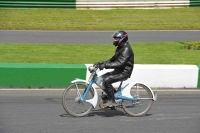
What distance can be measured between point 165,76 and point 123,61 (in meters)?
3.76

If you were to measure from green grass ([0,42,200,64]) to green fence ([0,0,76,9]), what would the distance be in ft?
41.4

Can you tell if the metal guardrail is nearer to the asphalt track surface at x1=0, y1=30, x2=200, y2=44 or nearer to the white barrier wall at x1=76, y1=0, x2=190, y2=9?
the white barrier wall at x1=76, y1=0, x2=190, y2=9

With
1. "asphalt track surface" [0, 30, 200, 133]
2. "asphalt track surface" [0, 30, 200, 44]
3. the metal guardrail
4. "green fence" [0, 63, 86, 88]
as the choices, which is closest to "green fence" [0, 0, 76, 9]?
the metal guardrail

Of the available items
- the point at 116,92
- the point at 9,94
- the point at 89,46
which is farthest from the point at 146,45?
the point at 116,92

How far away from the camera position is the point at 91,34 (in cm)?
2619

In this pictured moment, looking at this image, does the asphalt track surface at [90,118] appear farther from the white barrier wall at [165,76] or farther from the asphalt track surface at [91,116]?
the white barrier wall at [165,76]

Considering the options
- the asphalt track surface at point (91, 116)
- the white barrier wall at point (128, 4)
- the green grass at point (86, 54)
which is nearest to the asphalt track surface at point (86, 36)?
the green grass at point (86, 54)

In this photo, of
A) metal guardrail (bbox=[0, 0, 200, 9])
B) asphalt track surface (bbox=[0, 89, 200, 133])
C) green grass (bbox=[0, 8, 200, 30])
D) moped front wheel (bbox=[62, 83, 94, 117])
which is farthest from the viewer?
metal guardrail (bbox=[0, 0, 200, 9])

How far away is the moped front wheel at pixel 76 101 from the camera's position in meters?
10.5

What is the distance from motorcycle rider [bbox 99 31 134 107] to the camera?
34.5 feet

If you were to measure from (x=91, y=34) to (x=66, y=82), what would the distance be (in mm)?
12580

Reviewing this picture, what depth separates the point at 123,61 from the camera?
34.5ft

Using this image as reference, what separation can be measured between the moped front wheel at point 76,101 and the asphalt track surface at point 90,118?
133 millimetres

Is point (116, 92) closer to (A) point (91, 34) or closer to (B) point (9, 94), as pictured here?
(B) point (9, 94)
